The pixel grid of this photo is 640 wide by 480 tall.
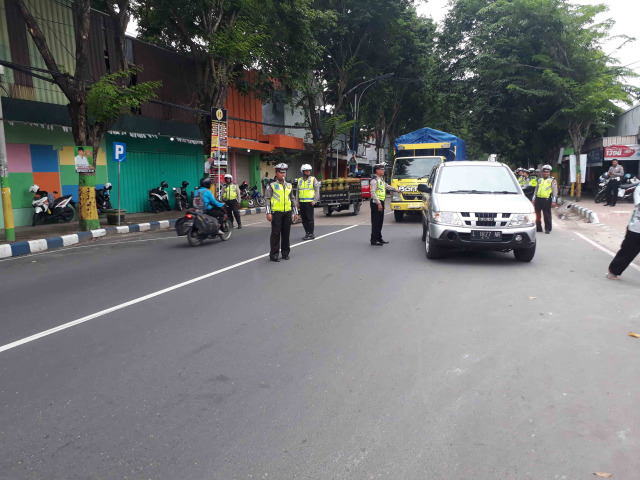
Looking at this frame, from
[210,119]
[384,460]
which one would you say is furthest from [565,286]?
[210,119]

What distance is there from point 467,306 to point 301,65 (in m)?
18.1

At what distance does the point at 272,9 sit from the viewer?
59.5 ft

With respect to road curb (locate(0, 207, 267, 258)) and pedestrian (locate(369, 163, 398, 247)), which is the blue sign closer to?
road curb (locate(0, 207, 267, 258))

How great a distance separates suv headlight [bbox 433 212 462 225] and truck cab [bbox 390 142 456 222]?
614 centimetres

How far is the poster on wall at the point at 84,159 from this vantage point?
13395 millimetres

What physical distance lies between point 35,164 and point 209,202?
796 centimetres

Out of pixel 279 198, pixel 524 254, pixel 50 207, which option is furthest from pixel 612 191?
pixel 50 207

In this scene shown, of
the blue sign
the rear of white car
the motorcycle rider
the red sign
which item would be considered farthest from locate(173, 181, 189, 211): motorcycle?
the red sign

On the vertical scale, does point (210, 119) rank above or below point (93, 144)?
above

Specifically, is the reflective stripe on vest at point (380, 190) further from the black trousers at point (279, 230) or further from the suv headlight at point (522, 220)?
the suv headlight at point (522, 220)

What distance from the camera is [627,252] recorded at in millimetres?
7012

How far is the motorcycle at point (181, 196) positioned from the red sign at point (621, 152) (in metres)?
20.0

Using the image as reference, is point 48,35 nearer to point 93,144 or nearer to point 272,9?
point 93,144

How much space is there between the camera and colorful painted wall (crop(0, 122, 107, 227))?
1522 centimetres
